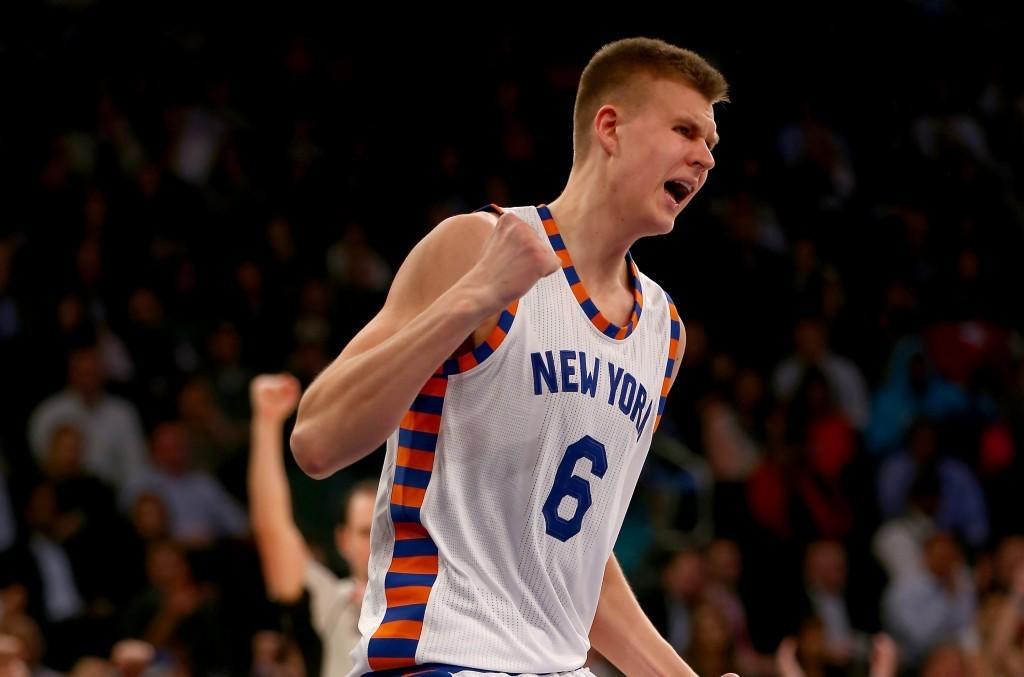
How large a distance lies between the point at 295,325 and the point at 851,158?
19.4ft

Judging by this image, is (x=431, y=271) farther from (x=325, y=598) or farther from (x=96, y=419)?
(x=96, y=419)

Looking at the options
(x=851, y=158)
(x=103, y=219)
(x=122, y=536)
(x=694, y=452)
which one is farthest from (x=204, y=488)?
(x=851, y=158)

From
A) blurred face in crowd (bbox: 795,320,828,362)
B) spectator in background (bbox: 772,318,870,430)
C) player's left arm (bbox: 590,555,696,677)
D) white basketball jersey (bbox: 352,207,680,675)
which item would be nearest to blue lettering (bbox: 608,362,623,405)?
white basketball jersey (bbox: 352,207,680,675)

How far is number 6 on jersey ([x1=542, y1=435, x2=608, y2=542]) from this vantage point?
3.02 meters

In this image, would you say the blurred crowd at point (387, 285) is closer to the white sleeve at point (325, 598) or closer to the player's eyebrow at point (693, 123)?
the white sleeve at point (325, 598)

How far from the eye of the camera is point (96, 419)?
9031 mm

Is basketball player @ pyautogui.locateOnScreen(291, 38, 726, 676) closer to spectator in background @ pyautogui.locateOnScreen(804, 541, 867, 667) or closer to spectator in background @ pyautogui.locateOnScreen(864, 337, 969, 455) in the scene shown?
spectator in background @ pyautogui.locateOnScreen(804, 541, 867, 667)

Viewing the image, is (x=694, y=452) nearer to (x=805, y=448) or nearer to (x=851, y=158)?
(x=805, y=448)

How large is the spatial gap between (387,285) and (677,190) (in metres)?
7.96

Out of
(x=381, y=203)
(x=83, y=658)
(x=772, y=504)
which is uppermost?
(x=381, y=203)

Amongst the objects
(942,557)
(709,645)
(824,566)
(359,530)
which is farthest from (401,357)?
(942,557)

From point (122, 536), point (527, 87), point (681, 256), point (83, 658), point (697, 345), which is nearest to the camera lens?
point (83, 658)

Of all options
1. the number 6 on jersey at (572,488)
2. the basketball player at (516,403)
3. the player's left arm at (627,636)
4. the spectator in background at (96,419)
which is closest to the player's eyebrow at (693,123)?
Answer: the basketball player at (516,403)

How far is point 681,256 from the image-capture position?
1153cm
